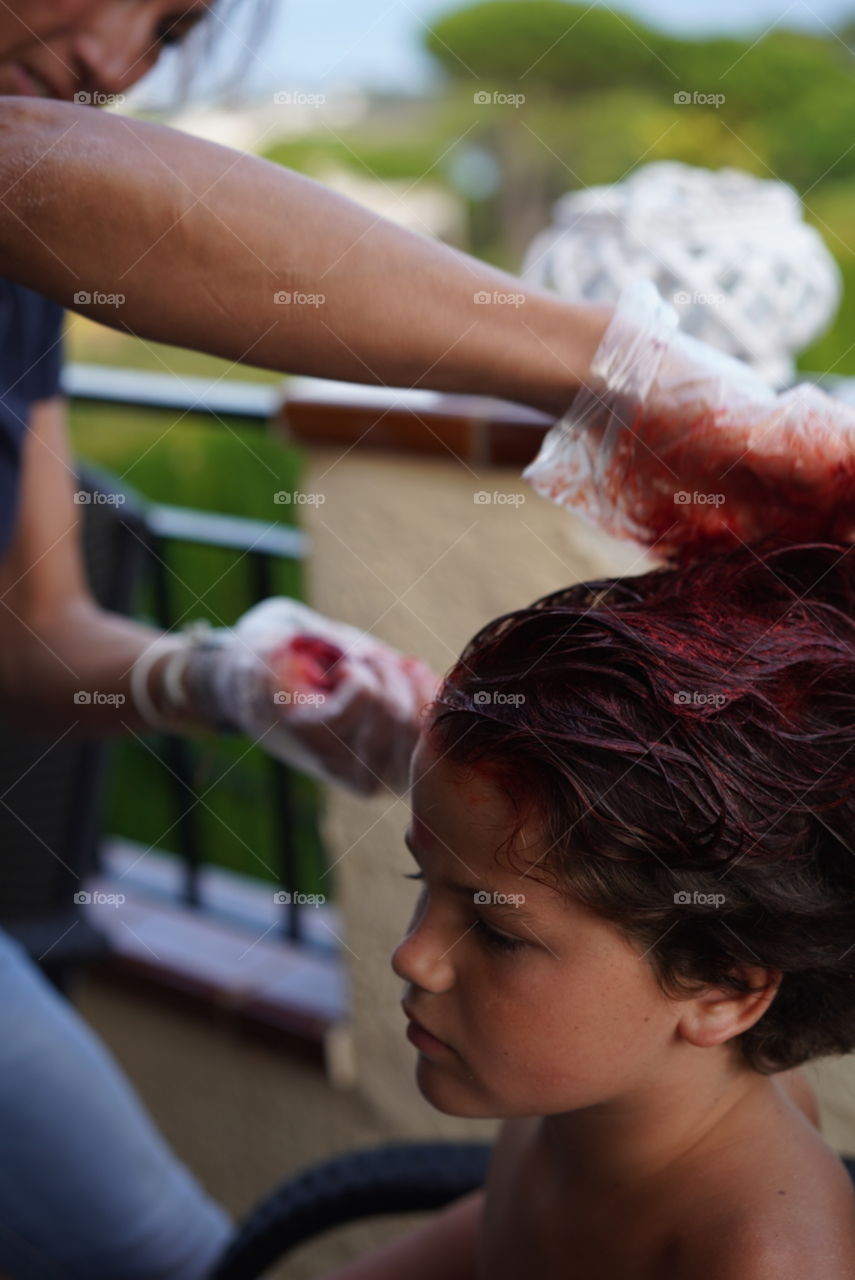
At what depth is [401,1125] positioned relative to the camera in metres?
1.69

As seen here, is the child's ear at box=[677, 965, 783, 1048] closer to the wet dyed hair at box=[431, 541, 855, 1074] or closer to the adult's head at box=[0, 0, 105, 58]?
the wet dyed hair at box=[431, 541, 855, 1074]

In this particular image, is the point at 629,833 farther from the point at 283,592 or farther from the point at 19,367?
the point at 283,592

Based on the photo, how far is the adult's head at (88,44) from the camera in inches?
33.9

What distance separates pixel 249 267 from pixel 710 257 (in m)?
0.74

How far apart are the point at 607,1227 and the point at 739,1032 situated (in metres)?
0.16

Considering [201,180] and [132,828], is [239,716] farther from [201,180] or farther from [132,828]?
[132,828]

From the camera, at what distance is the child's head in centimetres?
64

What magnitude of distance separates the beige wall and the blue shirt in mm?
407

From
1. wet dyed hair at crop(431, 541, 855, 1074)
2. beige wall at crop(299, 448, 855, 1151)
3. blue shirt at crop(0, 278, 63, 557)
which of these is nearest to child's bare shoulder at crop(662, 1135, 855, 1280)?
wet dyed hair at crop(431, 541, 855, 1074)

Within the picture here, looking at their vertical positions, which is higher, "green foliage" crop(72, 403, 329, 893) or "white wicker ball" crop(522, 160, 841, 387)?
"white wicker ball" crop(522, 160, 841, 387)

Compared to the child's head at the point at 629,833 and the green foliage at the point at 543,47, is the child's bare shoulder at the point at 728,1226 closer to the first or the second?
the child's head at the point at 629,833

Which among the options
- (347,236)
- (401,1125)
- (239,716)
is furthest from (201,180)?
(401,1125)

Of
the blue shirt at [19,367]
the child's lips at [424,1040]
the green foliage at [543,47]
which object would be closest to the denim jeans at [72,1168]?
the blue shirt at [19,367]

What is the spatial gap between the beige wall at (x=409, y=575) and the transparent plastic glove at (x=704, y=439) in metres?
0.47
